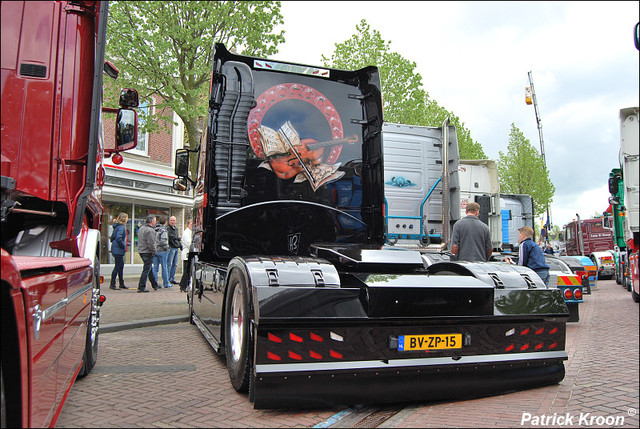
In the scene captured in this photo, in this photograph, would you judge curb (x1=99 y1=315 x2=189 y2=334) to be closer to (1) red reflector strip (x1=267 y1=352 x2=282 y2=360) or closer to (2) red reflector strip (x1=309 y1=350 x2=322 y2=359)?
(1) red reflector strip (x1=267 y1=352 x2=282 y2=360)

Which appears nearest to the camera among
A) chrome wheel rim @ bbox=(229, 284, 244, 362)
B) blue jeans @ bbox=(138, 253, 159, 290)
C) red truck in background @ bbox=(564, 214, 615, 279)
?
chrome wheel rim @ bbox=(229, 284, 244, 362)

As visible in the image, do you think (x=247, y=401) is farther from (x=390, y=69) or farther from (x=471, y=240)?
(x=390, y=69)

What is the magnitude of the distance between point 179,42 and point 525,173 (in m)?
28.1

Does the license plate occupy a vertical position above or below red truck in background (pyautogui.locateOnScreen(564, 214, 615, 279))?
below

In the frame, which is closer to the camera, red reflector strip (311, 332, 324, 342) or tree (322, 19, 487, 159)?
red reflector strip (311, 332, 324, 342)

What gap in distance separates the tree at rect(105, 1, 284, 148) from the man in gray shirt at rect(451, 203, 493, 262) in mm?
9552

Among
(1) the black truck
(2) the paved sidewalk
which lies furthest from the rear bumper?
(2) the paved sidewalk

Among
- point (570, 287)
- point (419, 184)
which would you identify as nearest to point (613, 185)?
point (419, 184)

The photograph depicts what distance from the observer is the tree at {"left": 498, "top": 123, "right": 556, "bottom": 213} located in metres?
36.0

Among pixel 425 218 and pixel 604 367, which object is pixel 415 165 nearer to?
pixel 425 218

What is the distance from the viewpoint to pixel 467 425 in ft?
10.9

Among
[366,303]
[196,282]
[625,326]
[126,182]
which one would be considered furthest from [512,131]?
[366,303]

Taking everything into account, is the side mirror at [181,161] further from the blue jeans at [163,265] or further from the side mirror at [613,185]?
the side mirror at [613,185]

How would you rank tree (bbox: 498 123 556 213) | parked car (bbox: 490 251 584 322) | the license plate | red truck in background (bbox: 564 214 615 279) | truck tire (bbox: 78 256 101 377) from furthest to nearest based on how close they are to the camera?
1. tree (bbox: 498 123 556 213)
2. red truck in background (bbox: 564 214 615 279)
3. parked car (bbox: 490 251 584 322)
4. truck tire (bbox: 78 256 101 377)
5. the license plate
